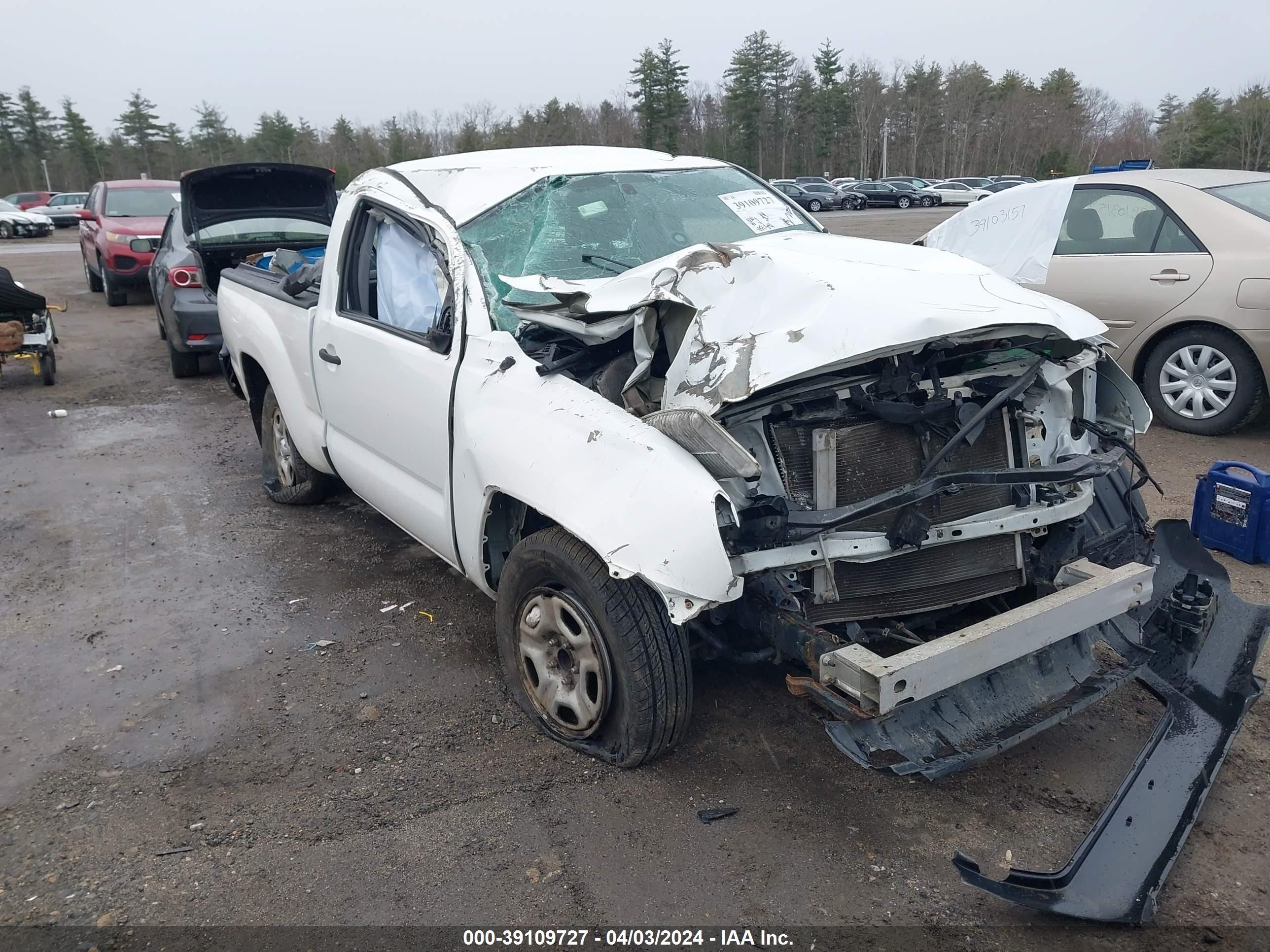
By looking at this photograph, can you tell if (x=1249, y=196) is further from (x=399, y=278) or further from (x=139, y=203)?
(x=139, y=203)

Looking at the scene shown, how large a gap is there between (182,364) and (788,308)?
805cm

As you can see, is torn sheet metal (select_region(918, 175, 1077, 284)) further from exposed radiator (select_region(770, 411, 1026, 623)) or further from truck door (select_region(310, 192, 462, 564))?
truck door (select_region(310, 192, 462, 564))

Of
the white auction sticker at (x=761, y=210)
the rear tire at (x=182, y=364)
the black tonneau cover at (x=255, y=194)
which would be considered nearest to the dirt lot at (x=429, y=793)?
the white auction sticker at (x=761, y=210)

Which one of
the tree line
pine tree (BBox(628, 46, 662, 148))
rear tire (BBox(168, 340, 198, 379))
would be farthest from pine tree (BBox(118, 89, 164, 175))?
rear tire (BBox(168, 340, 198, 379))

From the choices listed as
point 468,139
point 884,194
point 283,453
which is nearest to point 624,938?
point 283,453

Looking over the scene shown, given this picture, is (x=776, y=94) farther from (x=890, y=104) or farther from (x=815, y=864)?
(x=815, y=864)

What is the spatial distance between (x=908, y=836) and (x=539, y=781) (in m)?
1.17

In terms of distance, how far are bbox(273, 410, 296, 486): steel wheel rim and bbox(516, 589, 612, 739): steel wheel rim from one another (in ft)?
9.23

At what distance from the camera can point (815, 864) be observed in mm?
2629

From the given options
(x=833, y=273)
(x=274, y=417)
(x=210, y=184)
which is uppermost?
(x=210, y=184)

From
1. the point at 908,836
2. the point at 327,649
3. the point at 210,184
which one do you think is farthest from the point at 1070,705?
the point at 210,184

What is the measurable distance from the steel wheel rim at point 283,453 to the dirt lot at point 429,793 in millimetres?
897

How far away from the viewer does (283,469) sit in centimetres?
557

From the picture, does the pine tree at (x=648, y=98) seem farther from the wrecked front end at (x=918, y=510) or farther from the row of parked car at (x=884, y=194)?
the wrecked front end at (x=918, y=510)
